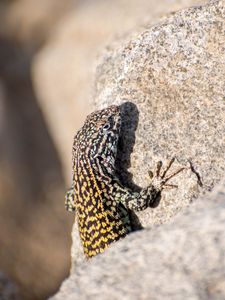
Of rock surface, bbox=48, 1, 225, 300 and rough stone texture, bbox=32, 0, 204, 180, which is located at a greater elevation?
rough stone texture, bbox=32, 0, 204, 180

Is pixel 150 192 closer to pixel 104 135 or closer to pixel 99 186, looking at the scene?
pixel 99 186

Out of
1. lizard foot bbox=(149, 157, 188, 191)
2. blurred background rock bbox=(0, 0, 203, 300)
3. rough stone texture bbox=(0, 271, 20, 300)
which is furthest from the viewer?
blurred background rock bbox=(0, 0, 203, 300)

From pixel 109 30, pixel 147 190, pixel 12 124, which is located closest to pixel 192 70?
pixel 147 190

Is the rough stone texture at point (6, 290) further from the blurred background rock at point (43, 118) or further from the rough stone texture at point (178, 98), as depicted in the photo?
the blurred background rock at point (43, 118)

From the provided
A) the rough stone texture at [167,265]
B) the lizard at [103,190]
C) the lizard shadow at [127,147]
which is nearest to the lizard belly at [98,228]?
the lizard at [103,190]

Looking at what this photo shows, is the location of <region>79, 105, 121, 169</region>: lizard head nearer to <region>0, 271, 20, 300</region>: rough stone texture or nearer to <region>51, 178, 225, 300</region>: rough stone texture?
<region>51, 178, 225, 300</region>: rough stone texture

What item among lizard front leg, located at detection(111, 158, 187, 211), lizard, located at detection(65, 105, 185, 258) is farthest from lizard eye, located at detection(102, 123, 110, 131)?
lizard front leg, located at detection(111, 158, 187, 211)
